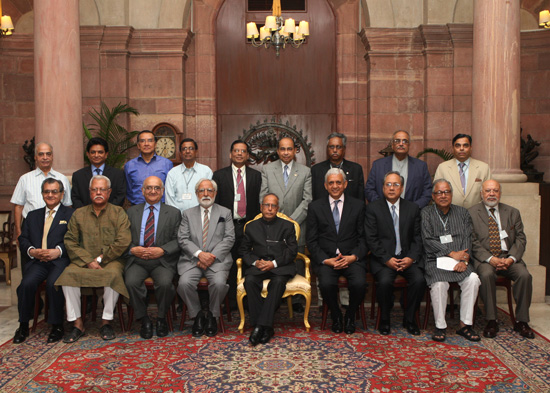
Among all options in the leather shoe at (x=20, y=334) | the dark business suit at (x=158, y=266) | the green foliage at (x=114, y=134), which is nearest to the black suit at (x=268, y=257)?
the dark business suit at (x=158, y=266)

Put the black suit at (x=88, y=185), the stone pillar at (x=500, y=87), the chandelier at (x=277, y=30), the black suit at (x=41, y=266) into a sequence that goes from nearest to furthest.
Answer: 1. the black suit at (x=41, y=266)
2. the black suit at (x=88, y=185)
3. the stone pillar at (x=500, y=87)
4. the chandelier at (x=277, y=30)

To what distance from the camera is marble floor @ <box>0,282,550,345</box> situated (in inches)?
225

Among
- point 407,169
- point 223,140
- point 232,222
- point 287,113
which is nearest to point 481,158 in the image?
point 407,169

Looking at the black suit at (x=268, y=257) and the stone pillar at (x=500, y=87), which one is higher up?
the stone pillar at (x=500, y=87)

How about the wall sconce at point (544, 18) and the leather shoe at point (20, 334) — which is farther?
the wall sconce at point (544, 18)

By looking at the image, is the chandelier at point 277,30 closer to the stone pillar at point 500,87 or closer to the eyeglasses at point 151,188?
the stone pillar at point 500,87

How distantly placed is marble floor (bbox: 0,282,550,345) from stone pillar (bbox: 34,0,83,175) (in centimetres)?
172

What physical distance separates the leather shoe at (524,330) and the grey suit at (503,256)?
6 centimetres

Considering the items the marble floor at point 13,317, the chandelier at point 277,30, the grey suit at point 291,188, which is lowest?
the marble floor at point 13,317

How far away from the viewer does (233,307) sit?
21.4 ft

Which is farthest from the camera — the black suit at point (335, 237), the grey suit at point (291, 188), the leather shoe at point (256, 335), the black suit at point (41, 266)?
the grey suit at point (291, 188)

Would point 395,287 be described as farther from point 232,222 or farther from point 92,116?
point 92,116

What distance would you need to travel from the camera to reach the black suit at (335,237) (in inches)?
228

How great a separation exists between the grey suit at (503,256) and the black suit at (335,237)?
1149 millimetres
